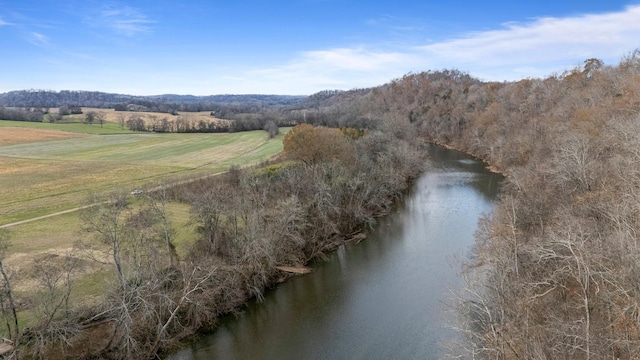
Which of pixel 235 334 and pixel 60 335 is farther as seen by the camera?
pixel 235 334

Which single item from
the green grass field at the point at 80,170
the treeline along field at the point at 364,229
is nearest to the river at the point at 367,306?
the treeline along field at the point at 364,229

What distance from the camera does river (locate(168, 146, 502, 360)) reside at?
2011 centimetres

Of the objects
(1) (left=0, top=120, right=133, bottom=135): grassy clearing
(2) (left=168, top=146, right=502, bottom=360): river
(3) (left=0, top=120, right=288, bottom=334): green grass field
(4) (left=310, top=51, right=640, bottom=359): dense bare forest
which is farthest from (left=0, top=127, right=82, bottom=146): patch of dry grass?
(4) (left=310, top=51, right=640, bottom=359): dense bare forest

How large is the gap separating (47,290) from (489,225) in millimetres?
23927

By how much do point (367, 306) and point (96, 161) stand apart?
142 feet

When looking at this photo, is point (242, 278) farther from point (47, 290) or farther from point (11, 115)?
point (11, 115)

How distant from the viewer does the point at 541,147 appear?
41812mm

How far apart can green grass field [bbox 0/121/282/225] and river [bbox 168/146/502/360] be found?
1937 centimetres

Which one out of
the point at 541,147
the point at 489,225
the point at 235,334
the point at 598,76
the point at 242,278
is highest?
the point at 598,76

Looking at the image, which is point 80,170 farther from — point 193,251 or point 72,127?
point 72,127

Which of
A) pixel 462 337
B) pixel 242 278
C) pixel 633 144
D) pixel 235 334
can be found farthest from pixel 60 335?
pixel 633 144

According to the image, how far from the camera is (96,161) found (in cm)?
5388

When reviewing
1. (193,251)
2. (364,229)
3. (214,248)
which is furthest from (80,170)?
(364,229)

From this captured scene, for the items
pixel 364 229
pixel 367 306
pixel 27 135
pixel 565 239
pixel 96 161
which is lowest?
pixel 367 306
